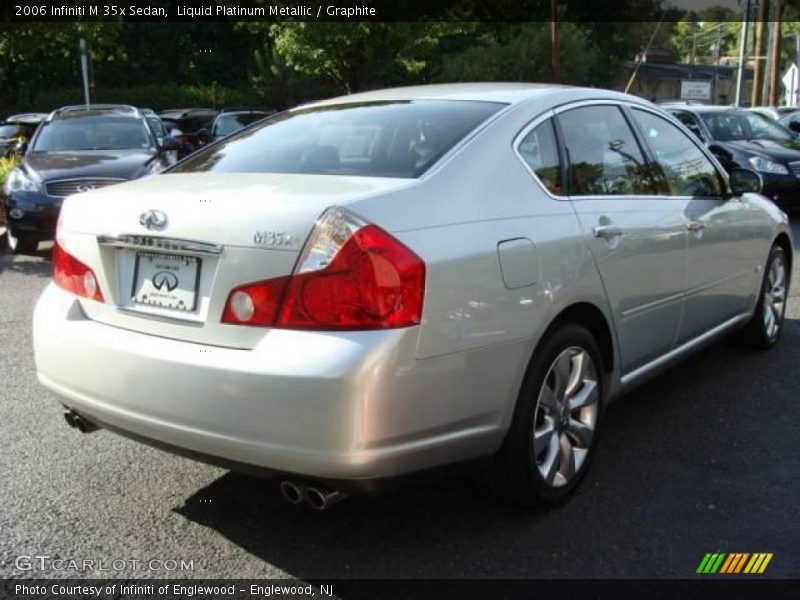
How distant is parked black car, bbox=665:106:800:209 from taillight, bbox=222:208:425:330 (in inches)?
362

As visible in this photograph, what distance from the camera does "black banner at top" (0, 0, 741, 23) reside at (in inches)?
611

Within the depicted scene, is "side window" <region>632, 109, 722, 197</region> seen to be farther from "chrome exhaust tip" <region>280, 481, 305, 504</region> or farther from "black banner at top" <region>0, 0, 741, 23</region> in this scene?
"black banner at top" <region>0, 0, 741, 23</region>

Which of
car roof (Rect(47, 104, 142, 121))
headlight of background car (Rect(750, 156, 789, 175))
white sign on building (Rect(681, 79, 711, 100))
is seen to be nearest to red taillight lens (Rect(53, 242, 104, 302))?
car roof (Rect(47, 104, 142, 121))

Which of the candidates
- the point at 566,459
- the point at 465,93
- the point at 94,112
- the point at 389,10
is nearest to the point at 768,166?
the point at 94,112

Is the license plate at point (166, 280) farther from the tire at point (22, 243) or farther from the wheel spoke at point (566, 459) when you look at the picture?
the tire at point (22, 243)

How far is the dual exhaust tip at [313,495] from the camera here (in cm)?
270

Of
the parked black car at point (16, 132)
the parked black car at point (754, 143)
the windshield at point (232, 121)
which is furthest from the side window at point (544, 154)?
the windshield at point (232, 121)

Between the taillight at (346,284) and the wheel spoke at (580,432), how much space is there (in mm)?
1102

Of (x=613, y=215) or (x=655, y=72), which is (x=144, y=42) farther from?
(x=613, y=215)

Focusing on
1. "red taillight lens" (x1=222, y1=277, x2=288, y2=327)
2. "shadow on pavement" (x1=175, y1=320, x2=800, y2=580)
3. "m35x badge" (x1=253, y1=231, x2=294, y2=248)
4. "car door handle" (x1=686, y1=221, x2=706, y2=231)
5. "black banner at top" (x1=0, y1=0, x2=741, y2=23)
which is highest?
"black banner at top" (x1=0, y1=0, x2=741, y2=23)

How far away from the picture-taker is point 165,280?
9.39ft

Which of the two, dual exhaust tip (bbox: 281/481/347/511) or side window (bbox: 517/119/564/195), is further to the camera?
side window (bbox: 517/119/564/195)

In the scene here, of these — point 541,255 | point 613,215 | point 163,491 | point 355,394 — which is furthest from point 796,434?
point 163,491

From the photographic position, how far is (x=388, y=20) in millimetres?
26938
